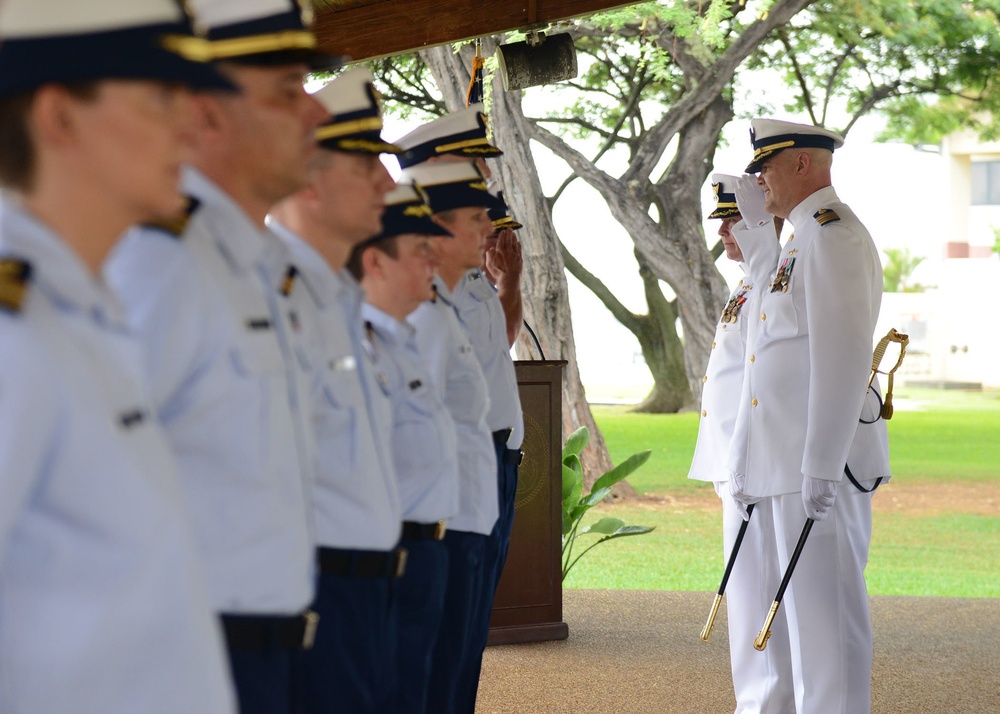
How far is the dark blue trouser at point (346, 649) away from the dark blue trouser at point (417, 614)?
408mm

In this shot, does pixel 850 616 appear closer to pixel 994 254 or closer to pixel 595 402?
pixel 595 402

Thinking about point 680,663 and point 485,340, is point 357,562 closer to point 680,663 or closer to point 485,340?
point 485,340

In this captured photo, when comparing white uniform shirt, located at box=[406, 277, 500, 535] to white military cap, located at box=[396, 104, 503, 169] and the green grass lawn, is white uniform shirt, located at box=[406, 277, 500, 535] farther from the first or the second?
the green grass lawn

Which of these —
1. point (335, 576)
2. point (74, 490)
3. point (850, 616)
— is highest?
point (74, 490)

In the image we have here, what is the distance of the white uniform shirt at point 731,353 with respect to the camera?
159 inches

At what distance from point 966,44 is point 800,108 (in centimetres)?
231

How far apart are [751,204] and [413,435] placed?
224 centimetres

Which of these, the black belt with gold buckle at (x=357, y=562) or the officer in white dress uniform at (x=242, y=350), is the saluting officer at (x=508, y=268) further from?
the officer in white dress uniform at (x=242, y=350)

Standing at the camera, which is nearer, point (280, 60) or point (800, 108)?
point (280, 60)

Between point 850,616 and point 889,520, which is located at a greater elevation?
point 850,616

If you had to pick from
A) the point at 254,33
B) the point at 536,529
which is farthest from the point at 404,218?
the point at 536,529

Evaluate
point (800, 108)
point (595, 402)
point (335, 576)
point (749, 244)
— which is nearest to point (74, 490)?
point (335, 576)

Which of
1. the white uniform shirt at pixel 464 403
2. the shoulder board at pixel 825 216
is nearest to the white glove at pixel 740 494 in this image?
the shoulder board at pixel 825 216

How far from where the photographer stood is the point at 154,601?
109cm
